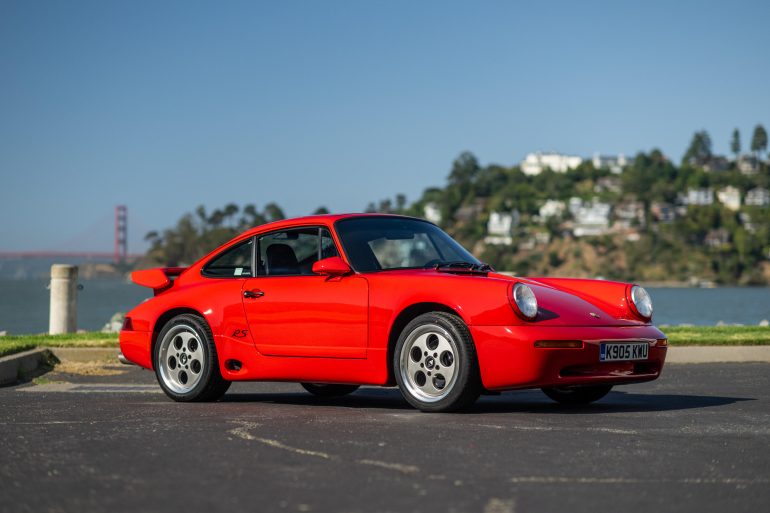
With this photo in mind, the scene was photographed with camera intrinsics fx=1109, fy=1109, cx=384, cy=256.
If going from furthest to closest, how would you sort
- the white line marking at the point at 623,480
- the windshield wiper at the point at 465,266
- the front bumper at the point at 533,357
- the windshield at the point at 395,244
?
the windshield at the point at 395,244 < the windshield wiper at the point at 465,266 < the front bumper at the point at 533,357 < the white line marking at the point at 623,480

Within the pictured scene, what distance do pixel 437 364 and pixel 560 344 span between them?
82 cm

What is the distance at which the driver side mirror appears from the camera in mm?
7832

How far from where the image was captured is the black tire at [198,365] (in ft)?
28.2

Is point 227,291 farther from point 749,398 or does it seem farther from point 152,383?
point 749,398

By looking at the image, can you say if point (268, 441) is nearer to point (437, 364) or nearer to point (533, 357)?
point (437, 364)

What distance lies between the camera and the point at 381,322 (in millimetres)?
7625

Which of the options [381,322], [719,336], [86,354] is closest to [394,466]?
[381,322]

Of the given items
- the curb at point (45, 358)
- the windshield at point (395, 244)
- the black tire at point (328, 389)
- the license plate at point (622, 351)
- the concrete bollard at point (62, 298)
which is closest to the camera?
the license plate at point (622, 351)

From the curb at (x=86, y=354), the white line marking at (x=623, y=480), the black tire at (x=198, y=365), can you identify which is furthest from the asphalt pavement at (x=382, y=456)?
the curb at (x=86, y=354)

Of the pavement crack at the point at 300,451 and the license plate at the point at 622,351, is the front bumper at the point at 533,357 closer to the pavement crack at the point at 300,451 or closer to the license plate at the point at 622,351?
the license plate at the point at 622,351

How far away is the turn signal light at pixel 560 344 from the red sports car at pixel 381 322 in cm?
1

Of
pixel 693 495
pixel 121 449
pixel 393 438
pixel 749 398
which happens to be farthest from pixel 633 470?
pixel 749 398

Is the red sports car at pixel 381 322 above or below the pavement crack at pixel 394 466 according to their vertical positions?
above

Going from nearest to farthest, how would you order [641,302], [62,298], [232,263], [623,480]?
[623,480]
[641,302]
[232,263]
[62,298]
